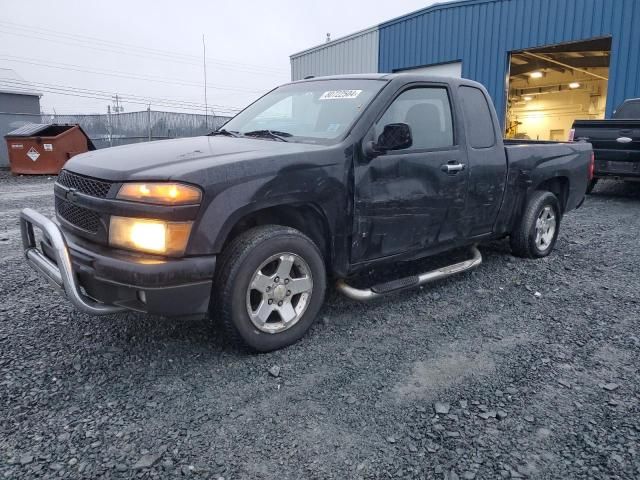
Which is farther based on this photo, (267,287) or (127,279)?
(267,287)

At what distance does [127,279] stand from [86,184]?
74 centimetres

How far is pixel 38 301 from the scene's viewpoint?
3990 millimetres

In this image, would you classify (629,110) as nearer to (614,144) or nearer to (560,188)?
(614,144)

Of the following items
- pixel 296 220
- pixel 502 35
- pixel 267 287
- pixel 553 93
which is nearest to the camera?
pixel 267 287

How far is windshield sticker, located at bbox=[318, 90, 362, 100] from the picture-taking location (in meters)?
3.78

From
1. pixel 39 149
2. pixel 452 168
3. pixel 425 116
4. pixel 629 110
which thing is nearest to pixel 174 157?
pixel 425 116

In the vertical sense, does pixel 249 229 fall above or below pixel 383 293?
above

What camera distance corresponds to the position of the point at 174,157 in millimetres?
3006

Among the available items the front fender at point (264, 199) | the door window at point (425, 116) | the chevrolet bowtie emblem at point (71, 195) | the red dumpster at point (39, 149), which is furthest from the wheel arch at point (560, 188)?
the red dumpster at point (39, 149)

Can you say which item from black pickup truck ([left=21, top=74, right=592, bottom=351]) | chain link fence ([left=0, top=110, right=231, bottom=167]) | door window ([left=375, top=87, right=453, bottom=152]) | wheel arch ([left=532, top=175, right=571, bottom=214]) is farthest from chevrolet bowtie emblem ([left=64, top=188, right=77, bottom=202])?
chain link fence ([left=0, top=110, right=231, bottom=167])

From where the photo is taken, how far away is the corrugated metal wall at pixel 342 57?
18.6 meters

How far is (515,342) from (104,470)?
263 centimetres

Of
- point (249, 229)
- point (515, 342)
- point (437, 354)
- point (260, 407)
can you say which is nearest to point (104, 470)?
point (260, 407)

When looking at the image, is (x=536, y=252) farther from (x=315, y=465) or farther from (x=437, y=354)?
(x=315, y=465)
